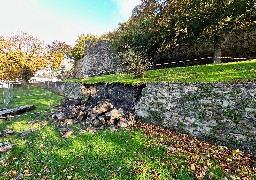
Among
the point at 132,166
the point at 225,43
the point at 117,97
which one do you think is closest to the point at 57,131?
the point at 117,97

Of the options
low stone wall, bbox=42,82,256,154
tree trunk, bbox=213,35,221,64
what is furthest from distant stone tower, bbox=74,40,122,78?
low stone wall, bbox=42,82,256,154

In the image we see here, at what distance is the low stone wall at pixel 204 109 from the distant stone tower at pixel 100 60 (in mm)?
17982

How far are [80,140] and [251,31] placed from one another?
52.0 ft

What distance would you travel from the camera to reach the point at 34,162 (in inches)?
425

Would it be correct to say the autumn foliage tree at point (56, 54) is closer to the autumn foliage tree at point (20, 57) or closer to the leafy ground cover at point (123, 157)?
the autumn foliage tree at point (20, 57)

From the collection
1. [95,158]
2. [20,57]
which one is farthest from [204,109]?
[20,57]

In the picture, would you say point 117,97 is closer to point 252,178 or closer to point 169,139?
point 169,139

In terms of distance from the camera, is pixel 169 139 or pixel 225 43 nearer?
pixel 169 139

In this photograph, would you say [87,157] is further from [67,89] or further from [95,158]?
[67,89]

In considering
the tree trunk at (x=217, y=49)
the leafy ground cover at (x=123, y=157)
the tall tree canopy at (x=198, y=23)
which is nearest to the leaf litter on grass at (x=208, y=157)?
the leafy ground cover at (x=123, y=157)

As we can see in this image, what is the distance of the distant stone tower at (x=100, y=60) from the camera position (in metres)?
34.2

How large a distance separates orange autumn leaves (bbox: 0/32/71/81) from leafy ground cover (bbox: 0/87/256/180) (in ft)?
124

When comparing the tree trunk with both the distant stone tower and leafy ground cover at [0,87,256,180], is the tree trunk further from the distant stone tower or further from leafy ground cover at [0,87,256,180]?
the distant stone tower

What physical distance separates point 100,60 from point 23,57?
2081 centimetres
